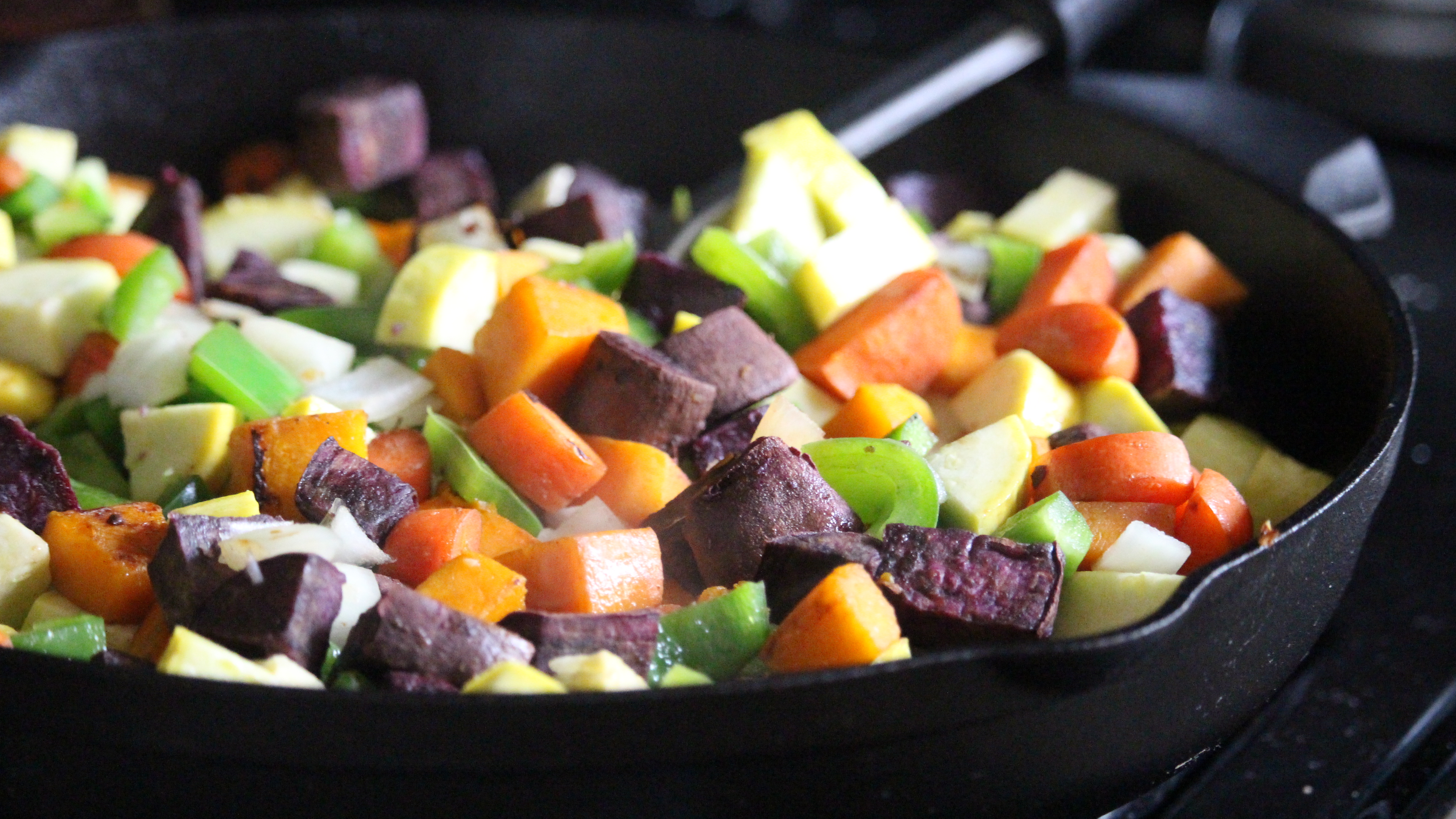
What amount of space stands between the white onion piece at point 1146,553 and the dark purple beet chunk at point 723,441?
44 cm

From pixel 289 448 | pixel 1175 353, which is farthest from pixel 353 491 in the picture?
pixel 1175 353

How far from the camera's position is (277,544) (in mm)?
1133

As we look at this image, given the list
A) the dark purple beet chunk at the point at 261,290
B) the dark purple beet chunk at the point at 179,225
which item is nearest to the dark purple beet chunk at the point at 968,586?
the dark purple beet chunk at the point at 261,290

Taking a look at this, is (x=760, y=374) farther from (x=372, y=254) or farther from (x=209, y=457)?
(x=372, y=254)

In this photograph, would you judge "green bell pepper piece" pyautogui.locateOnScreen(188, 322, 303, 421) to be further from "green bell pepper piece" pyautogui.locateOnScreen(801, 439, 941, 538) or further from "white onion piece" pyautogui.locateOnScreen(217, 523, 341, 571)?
"green bell pepper piece" pyautogui.locateOnScreen(801, 439, 941, 538)

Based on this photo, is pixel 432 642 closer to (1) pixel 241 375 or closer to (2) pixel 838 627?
(2) pixel 838 627

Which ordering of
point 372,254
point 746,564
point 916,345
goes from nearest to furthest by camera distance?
point 746,564 < point 916,345 < point 372,254

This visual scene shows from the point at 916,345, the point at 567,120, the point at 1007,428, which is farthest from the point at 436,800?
the point at 567,120

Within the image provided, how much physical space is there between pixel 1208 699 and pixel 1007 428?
0.42 metres

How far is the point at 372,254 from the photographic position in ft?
6.79

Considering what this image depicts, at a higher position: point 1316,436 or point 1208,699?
point 1208,699

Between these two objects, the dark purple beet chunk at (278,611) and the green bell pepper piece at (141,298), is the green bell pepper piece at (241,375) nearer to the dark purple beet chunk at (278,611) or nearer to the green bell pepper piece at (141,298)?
the green bell pepper piece at (141,298)

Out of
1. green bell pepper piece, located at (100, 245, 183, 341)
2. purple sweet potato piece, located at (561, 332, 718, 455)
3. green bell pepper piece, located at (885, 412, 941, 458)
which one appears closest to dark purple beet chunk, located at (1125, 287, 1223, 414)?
green bell pepper piece, located at (885, 412, 941, 458)

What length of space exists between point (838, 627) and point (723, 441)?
0.47 m
